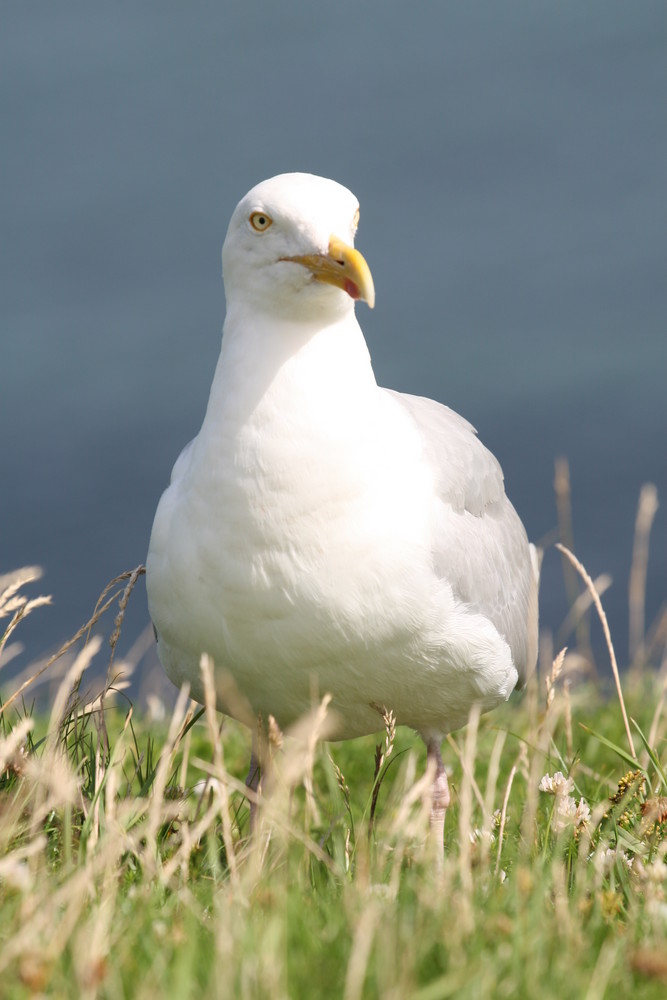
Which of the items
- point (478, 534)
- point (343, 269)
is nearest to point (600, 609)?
point (478, 534)

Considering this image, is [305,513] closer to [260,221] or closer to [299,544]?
[299,544]

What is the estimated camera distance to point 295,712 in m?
4.65

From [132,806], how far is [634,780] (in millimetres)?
1677

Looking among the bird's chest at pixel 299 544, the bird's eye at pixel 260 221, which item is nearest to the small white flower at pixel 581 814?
the bird's chest at pixel 299 544

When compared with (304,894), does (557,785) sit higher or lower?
lower

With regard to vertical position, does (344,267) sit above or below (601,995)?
above

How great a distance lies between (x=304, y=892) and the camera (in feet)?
11.7

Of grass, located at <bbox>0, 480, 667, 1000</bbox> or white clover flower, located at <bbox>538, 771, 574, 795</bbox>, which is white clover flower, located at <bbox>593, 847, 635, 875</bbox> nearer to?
grass, located at <bbox>0, 480, 667, 1000</bbox>

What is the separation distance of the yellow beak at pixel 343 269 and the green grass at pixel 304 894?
133cm

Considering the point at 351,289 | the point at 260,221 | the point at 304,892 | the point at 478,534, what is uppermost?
the point at 260,221

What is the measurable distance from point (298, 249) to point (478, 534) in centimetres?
134

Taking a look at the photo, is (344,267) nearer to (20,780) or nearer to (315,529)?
(315,529)

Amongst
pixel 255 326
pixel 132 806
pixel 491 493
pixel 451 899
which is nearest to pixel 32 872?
pixel 132 806

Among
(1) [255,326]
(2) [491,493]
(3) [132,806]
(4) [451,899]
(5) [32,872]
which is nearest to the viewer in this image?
(4) [451,899]
